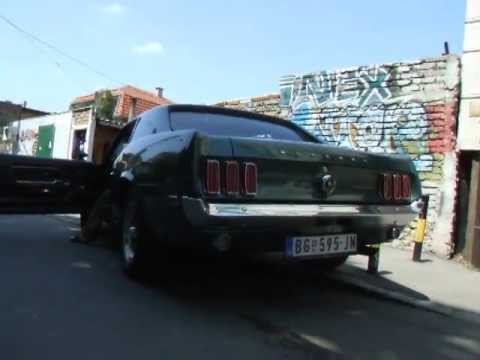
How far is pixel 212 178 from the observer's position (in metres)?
3.59

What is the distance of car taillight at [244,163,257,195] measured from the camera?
3.68m

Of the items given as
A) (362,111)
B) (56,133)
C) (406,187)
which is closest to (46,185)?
(406,187)

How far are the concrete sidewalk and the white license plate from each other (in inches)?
44.1

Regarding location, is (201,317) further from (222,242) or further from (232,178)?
(232,178)

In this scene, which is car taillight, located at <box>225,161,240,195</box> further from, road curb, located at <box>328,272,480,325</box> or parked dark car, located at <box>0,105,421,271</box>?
road curb, located at <box>328,272,480,325</box>

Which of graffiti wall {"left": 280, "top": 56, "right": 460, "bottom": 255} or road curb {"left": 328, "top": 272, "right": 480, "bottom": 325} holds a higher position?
graffiti wall {"left": 280, "top": 56, "right": 460, "bottom": 255}

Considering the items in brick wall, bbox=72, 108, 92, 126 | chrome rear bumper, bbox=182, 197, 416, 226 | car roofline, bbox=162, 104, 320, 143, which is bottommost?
chrome rear bumper, bbox=182, 197, 416, 226

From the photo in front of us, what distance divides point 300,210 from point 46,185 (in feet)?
12.8

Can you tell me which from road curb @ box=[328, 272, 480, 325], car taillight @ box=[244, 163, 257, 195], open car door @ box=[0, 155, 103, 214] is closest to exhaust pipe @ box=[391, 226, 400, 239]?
road curb @ box=[328, 272, 480, 325]

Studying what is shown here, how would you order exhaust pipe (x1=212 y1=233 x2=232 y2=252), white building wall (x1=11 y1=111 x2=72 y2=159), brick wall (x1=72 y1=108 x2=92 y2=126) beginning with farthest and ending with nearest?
white building wall (x1=11 y1=111 x2=72 y2=159), brick wall (x1=72 y1=108 x2=92 y2=126), exhaust pipe (x1=212 y1=233 x2=232 y2=252)

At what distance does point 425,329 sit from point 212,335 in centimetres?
178

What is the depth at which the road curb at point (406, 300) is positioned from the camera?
4739 millimetres

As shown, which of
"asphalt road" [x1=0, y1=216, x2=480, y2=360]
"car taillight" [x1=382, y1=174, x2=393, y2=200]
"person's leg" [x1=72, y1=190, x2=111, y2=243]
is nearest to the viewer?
"asphalt road" [x1=0, y1=216, x2=480, y2=360]

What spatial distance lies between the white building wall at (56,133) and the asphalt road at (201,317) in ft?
54.3
